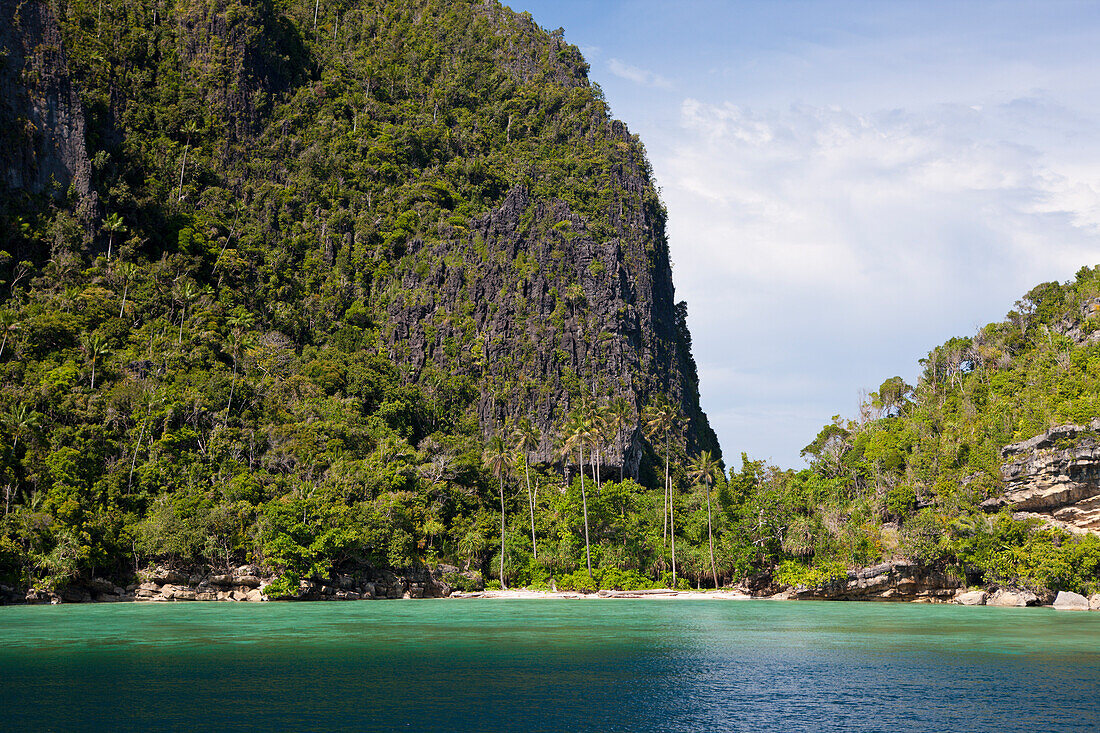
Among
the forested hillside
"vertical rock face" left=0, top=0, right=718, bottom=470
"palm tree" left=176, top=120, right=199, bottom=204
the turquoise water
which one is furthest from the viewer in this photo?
"palm tree" left=176, top=120, right=199, bottom=204

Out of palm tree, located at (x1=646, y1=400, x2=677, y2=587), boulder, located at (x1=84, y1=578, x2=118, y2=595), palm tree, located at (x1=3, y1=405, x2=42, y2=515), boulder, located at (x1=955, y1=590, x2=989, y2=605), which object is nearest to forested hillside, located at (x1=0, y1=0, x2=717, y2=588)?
palm tree, located at (x1=3, y1=405, x2=42, y2=515)

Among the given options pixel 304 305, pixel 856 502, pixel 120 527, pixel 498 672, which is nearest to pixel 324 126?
pixel 304 305

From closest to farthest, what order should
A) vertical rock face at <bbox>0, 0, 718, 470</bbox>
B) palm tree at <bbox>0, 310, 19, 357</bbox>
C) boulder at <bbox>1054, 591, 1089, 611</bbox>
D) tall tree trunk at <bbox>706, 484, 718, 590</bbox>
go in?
boulder at <bbox>1054, 591, 1089, 611</bbox> < palm tree at <bbox>0, 310, 19, 357</bbox> < tall tree trunk at <bbox>706, 484, 718, 590</bbox> < vertical rock face at <bbox>0, 0, 718, 470</bbox>

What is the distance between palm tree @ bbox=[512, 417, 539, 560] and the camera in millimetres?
95125

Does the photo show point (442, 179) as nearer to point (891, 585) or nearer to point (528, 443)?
point (528, 443)

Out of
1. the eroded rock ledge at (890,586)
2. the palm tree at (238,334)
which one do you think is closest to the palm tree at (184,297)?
the palm tree at (238,334)

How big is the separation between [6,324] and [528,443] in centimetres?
5713

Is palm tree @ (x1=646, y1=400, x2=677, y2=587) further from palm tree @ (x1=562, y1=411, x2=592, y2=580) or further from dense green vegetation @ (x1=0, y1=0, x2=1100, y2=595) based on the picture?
palm tree @ (x1=562, y1=411, x2=592, y2=580)

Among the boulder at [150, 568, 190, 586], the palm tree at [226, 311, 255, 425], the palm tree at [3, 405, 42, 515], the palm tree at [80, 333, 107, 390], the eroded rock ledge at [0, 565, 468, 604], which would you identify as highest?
the palm tree at [226, 311, 255, 425]

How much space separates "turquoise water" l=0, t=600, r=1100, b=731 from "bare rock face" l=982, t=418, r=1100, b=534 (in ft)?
63.6

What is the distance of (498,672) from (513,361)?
93.9 metres

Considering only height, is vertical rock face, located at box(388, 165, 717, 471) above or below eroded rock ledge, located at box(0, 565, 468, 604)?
above

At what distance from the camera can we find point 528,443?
4156 inches

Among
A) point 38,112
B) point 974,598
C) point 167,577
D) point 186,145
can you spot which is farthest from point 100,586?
point 186,145
